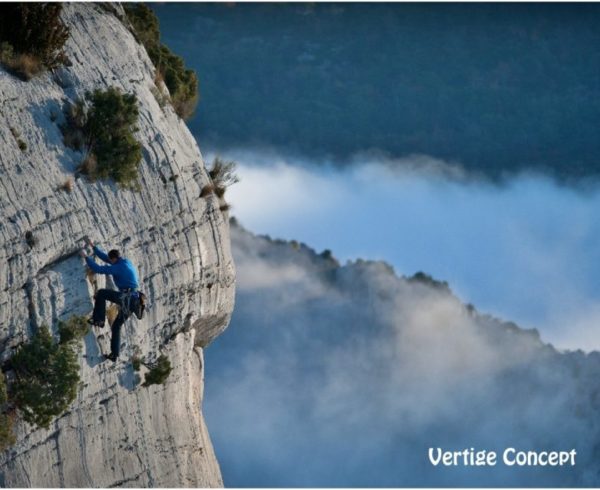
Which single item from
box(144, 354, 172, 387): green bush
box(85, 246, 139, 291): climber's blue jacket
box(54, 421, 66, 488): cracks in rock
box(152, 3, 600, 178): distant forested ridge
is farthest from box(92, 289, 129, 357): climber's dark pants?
box(152, 3, 600, 178): distant forested ridge

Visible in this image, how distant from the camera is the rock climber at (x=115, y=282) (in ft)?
129

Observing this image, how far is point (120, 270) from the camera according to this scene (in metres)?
39.4

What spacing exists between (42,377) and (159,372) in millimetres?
4530

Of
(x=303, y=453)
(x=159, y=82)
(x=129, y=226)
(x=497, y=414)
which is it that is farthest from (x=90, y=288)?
(x=497, y=414)

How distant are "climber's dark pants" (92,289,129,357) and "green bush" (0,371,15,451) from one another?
2.80m

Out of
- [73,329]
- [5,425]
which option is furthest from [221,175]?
[5,425]

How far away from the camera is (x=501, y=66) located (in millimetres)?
Answer: 87875

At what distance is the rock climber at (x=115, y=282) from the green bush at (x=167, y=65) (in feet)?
28.1

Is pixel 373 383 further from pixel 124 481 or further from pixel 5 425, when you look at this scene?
pixel 5 425

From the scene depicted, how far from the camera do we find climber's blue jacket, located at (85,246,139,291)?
39219 millimetres

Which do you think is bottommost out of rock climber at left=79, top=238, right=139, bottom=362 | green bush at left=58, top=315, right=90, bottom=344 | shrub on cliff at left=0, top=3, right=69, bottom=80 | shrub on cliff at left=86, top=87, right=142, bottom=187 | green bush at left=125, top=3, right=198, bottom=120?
green bush at left=58, top=315, right=90, bottom=344

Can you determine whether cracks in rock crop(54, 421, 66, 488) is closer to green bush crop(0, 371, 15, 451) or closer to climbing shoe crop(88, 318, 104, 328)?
green bush crop(0, 371, 15, 451)

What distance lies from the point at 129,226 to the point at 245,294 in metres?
42.9

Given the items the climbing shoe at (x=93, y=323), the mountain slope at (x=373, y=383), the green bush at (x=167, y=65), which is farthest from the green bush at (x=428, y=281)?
the climbing shoe at (x=93, y=323)
